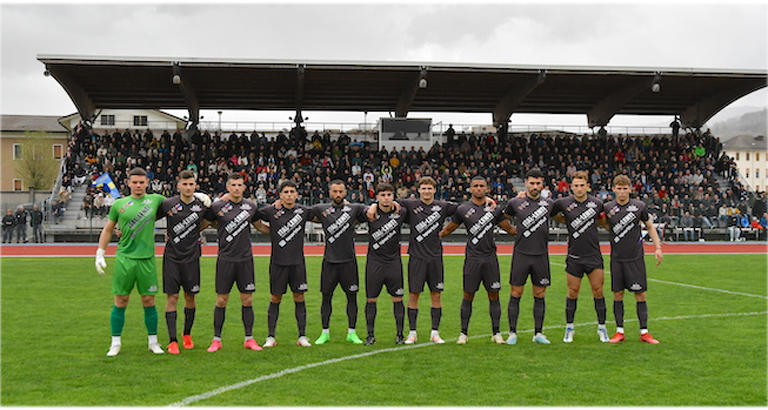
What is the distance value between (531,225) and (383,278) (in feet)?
6.75

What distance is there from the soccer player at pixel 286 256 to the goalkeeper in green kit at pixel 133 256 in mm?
1392

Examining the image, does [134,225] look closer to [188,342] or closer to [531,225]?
[188,342]

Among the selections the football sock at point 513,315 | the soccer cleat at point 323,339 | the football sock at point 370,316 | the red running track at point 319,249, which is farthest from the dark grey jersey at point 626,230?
the red running track at point 319,249

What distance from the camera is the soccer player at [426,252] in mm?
8016

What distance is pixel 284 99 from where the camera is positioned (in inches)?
1324

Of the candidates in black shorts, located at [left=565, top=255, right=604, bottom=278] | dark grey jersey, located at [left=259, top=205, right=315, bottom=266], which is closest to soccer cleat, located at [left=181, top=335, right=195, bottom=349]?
dark grey jersey, located at [left=259, top=205, right=315, bottom=266]

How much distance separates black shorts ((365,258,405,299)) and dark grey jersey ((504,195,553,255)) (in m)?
1.64

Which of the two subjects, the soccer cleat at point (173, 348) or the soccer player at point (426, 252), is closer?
the soccer cleat at point (173, 348)

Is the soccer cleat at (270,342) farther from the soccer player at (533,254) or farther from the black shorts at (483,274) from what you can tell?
the soccer player at (533,254)

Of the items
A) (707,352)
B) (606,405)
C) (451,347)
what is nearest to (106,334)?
(451,347)

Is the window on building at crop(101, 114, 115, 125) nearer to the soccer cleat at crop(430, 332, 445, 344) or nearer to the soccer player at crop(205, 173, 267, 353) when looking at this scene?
the soccer player at crop(205, 173, 267, 353)

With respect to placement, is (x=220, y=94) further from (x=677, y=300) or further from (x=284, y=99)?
(x=677, y=300)

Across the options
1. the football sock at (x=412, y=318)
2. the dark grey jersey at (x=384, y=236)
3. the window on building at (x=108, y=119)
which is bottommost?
the football sock at (x=412, y=318)

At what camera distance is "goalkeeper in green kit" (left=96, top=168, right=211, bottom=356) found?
24.1 ft
